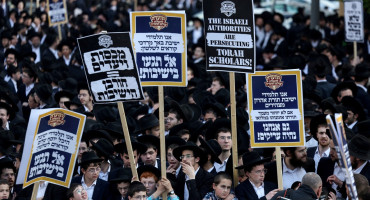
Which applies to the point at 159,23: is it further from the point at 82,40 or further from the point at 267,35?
the point at 267,35

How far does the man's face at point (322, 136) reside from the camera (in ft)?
41.9

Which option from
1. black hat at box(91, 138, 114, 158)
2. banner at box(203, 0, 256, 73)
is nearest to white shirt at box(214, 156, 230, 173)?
black hat at box(91, 138, 114, 158)

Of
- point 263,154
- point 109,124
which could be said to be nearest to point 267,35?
point 109,124

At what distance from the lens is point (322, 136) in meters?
12.8

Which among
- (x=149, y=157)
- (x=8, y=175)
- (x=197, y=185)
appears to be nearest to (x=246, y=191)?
(x=197, y=185)

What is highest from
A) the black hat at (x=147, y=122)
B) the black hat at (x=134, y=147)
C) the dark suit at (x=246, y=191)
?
the black hat at (x=147, y=122)

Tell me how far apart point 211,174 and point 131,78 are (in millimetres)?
1690

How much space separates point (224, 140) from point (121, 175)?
1778 millimetres

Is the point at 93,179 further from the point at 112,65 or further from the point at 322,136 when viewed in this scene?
the point at 322,136

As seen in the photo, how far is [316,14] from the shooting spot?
28.3 metres

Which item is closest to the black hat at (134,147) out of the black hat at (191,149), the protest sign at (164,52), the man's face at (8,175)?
the black hat at (191,149)

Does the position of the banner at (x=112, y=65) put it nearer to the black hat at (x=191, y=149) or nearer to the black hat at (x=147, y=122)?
the black hat at (x=191, y=149)

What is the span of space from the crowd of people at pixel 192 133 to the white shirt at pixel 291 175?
0.5 inches

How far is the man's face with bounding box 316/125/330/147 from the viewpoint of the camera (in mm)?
12786
